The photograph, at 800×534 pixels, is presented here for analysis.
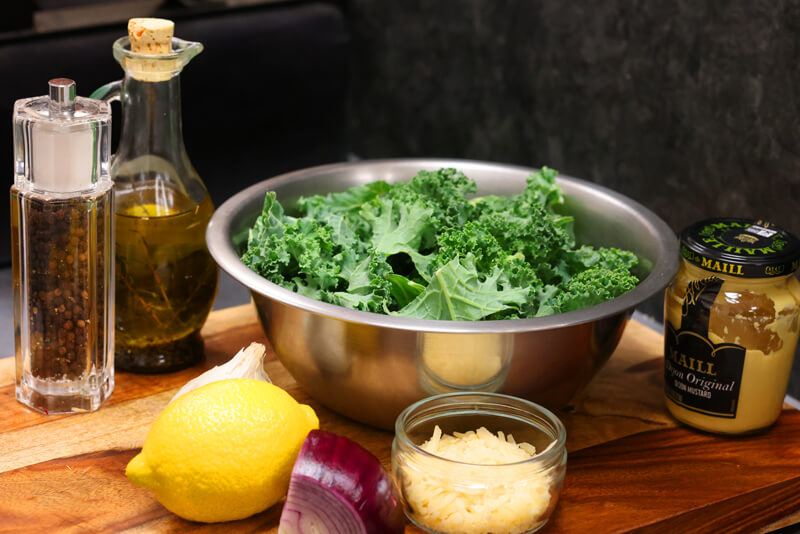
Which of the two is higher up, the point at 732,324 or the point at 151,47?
the point at 151,47

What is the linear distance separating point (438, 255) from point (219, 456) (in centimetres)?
34

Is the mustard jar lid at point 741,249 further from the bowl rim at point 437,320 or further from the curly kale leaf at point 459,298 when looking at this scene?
the curly kale leaf at point 459,298

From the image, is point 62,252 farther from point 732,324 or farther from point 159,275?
point 732,324

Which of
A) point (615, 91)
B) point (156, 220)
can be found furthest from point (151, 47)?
point (615, 91)

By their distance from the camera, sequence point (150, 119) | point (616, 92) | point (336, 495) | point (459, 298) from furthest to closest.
Result: point (616, 92) < point (150, 119) < point (459, 298) < point (336, 495)

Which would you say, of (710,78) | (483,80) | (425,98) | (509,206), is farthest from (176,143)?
(425,98)

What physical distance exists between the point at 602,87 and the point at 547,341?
34.3 inches

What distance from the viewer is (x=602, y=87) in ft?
5.61

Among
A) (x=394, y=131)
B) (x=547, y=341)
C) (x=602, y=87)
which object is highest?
(x=602, y=87)

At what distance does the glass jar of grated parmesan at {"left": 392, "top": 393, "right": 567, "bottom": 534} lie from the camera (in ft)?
2.88

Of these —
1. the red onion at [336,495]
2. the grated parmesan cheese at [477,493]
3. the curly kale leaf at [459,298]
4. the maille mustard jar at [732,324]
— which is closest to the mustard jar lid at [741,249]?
the maille mustard jar at [732,324]

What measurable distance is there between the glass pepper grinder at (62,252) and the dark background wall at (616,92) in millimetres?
952

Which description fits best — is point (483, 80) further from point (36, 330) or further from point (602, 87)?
point (36, 330)

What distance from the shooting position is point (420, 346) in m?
0.96
